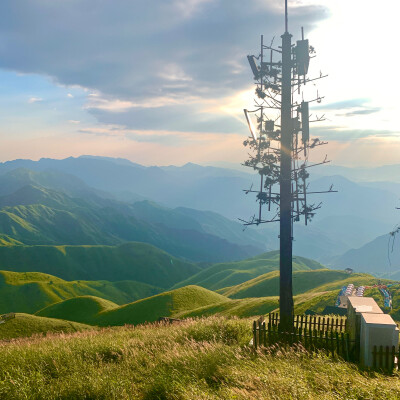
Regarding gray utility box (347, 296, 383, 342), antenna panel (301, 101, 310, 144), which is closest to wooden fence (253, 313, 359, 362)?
gray utility box (347, 296, 383, 342)

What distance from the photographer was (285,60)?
18703 millimetres

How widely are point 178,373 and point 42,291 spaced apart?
435 ft

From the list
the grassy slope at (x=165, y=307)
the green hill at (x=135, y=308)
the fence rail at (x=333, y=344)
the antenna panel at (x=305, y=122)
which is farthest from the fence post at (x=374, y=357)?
the green hill at (x=135, y=308)

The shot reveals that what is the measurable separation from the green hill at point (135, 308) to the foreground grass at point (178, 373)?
46741mm

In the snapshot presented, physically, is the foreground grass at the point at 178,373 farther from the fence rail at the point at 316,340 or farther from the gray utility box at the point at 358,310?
the gray utility box at the point at 358,310

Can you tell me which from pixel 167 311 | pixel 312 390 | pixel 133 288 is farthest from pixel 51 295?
pixel 312 390

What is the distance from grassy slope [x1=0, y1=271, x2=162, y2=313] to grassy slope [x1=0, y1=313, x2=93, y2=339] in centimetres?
7701

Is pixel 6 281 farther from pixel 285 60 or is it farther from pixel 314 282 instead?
pixel 285 60

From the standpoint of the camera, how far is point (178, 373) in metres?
11.2

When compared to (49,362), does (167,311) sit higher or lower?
lower

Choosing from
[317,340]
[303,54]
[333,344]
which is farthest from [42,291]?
[333,344]

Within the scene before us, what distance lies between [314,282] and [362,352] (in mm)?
94208

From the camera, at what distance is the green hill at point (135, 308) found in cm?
6391

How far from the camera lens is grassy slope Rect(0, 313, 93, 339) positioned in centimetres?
4397
